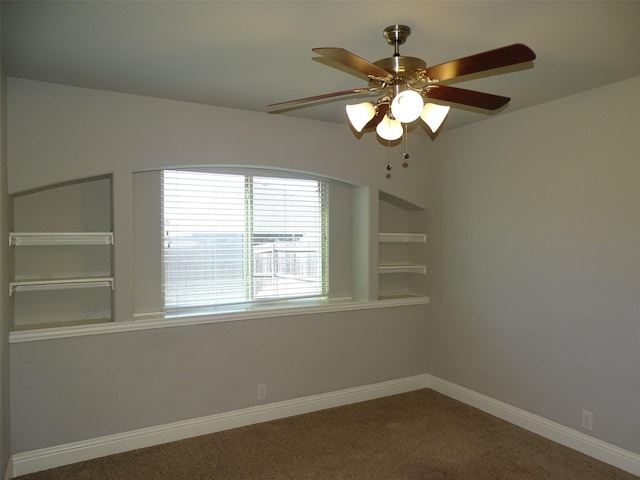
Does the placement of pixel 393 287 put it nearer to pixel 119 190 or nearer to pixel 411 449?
pixel 411 449

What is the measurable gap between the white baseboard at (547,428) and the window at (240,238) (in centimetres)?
162

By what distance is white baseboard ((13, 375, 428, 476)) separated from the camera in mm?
2752

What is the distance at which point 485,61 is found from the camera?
5.38 feet

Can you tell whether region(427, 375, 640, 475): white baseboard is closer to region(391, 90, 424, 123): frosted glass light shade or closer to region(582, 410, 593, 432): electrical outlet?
region(582, 410, 593, 432): electrical outlet

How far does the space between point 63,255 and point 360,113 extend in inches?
96.8

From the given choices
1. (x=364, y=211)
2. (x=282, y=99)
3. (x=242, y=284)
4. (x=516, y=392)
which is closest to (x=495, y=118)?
(x=364, y=211)

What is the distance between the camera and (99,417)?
2926 mm

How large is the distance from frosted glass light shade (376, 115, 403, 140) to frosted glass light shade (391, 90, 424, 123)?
479 millimetres

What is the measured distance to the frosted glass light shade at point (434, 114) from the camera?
207 centimetres

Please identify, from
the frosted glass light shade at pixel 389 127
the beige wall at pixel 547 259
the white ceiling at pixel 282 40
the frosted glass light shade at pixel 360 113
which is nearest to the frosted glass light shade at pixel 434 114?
the frosted glass light shade at pixel 389 127

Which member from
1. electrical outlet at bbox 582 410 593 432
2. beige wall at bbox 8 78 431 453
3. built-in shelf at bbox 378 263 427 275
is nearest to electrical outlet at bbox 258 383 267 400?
beige wall at bbox 8 78 431 453

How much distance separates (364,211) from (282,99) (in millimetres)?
1403

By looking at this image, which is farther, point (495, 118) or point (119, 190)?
point (495, 118)

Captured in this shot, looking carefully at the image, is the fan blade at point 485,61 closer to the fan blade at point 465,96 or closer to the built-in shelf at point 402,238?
the fan blade at point 465,96
